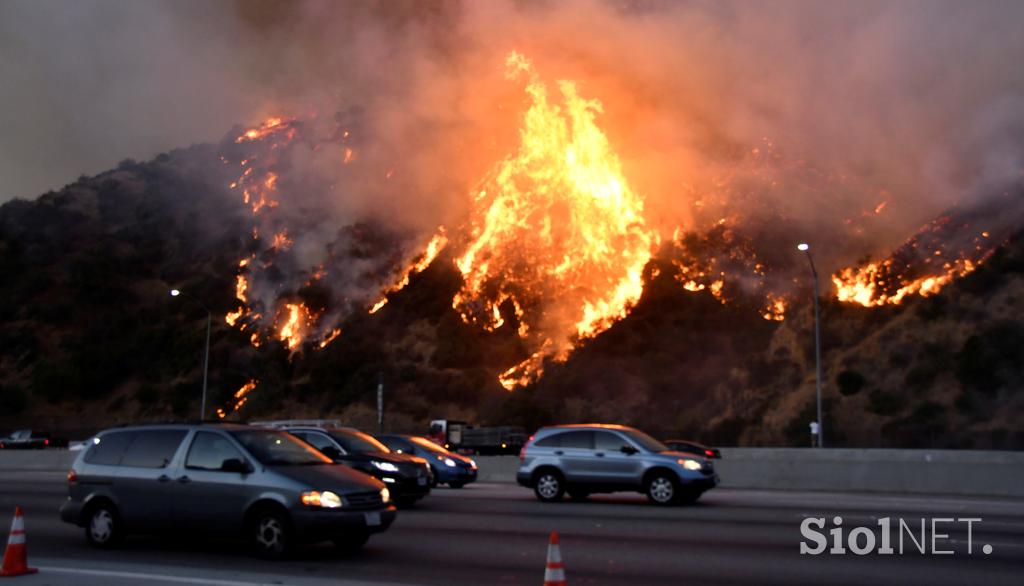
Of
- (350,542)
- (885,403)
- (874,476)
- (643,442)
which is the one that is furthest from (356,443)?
(885,403)

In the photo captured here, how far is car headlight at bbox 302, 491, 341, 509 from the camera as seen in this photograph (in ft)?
35.4

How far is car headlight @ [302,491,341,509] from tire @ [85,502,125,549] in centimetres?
284

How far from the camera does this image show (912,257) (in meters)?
59.3

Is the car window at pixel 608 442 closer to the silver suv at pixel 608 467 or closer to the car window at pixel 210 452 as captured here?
the silver suv at pixel 608 467

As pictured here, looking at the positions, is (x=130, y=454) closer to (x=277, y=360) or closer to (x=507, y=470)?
(x=507, y=470)

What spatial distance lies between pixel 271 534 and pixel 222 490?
83cm

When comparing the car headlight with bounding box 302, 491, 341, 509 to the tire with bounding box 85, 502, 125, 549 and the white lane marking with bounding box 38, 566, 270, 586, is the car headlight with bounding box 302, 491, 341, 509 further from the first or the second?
the tire with bounding box 85, 502, 125, 549

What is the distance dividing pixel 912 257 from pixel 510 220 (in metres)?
28.5

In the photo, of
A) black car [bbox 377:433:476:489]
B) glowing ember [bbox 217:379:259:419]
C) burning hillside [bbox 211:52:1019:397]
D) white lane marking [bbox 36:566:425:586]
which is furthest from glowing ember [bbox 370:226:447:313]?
white lane marking [bbox 36:566:425:586]

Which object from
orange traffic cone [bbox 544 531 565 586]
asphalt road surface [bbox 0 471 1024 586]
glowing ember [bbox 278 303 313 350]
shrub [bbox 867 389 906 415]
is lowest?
asphalt road surface [bbox 0 471 1024 586]

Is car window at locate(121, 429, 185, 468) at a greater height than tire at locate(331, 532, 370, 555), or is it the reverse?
car window at locate(121, 429, 185, 468)

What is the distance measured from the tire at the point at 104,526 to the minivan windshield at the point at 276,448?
76.6 inches

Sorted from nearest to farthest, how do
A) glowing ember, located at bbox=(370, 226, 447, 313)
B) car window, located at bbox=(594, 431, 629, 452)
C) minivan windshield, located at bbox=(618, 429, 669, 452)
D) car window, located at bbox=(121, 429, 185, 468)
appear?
1. car window, located at bbox=(121, 429, 185, 468)
2. minivan windshield, located at bbox=(618, 429, 669, 452)
3. car window, located at bbox=(594, 431, 629, 452)
4. glowing ember, located at bbox=(370, 226, 447, 313)

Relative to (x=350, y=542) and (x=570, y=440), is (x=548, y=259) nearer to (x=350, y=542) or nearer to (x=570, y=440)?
(x=570, y=440)
